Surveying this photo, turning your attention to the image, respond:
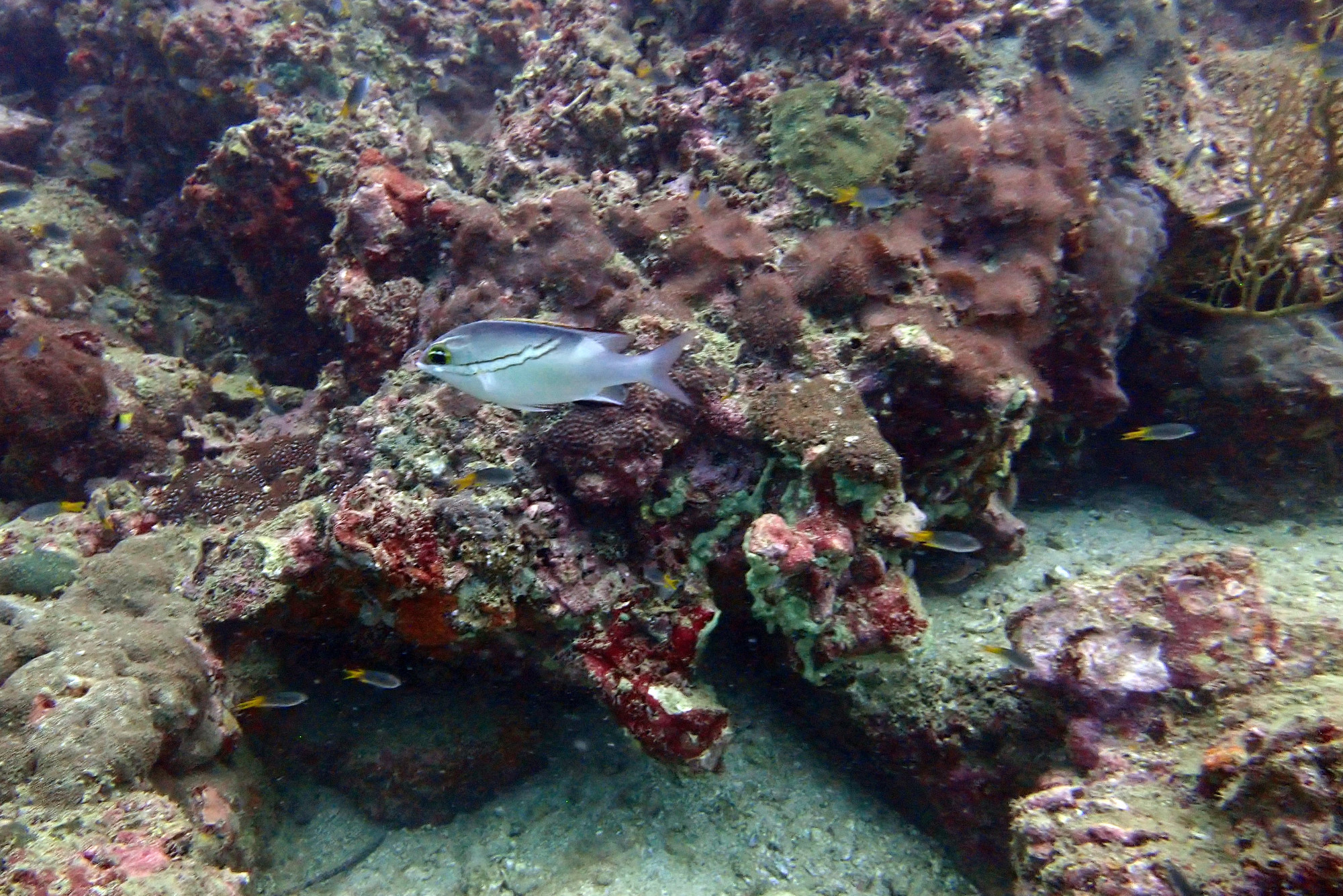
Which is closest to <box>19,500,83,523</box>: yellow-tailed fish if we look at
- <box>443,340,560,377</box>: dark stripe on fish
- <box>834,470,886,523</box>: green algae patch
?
<box>443,340,560,377</box>: dark stripe on fish

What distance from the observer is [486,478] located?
3.35m

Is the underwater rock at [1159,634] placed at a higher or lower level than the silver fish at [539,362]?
lower

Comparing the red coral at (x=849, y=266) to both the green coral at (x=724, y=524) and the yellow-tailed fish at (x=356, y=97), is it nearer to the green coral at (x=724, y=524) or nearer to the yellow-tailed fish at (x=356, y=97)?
the green coral at (x=724, y=524)

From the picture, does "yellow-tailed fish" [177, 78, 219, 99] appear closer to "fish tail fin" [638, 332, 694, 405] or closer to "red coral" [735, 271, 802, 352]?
"red coral" [735, 271, 802, 352]

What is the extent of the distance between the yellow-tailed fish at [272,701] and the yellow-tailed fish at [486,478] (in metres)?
1.70

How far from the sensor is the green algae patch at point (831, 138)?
14.6 ft

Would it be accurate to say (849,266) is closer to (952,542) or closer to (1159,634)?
(952,542)

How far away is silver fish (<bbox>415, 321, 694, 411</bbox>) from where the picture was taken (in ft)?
8.23

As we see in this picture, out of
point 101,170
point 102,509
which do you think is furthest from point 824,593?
point 101,170

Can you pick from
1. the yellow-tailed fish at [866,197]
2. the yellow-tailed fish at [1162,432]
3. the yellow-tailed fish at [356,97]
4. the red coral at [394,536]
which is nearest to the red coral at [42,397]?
the yellow-tailed fish at [356,97]

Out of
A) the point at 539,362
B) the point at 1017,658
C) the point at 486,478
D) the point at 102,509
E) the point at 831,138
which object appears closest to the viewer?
the point at 539,362

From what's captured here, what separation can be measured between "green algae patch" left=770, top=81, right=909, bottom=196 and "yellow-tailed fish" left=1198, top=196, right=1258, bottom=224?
2.48 m

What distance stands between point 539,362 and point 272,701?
9.27 feet

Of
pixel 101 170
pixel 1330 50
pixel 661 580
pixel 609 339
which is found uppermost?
pixel 1330 50
